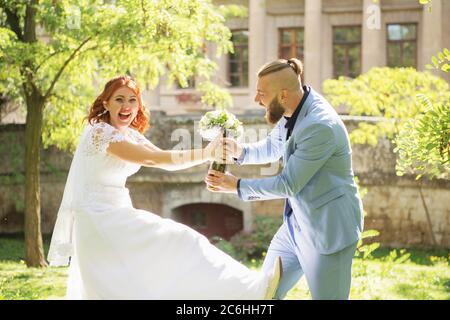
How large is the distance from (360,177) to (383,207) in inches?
32.6

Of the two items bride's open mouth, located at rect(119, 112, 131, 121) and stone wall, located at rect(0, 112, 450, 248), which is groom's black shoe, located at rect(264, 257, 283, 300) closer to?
bride's open mouth, located at rect(119, 112, 131, 121)

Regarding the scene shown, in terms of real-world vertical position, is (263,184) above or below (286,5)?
below

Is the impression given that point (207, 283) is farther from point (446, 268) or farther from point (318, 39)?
point (318, 39)

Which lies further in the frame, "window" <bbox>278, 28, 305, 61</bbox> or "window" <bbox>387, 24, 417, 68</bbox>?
"window" <bbox>278, 28, 305, 61</bbox>

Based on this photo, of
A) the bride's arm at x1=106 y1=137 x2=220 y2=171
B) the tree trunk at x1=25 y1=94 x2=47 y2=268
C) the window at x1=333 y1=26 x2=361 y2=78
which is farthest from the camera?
the window at x1=333 y1=26 x2=361 y2=78

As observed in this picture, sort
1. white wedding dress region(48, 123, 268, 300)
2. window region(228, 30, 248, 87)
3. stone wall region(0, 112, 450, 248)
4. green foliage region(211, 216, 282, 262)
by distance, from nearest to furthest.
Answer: white wedding dress region(48, 123, 268, 300), green foliage region(211, 216, 282, 262), stone wall region(0, 112, 450, 248), window region(228, 30, 248, 87)

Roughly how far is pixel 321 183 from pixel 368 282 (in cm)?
497

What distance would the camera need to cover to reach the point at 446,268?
11.5 m

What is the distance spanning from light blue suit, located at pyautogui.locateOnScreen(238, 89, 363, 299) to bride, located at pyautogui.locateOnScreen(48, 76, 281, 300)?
268mm

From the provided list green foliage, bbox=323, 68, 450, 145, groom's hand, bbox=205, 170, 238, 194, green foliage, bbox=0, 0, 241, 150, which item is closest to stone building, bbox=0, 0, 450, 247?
green foliage, bbox=323, 68, 450, 145

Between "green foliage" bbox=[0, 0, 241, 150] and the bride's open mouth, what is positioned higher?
"green foliage" bbox=[0, 0, 241, 150]

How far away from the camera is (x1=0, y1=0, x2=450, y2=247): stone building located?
14.3 metres

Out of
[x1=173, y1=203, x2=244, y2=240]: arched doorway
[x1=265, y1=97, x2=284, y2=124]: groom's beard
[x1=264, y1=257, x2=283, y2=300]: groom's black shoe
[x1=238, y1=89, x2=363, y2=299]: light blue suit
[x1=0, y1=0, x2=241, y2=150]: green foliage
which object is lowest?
[x1=173, y1=203, x2=244, y2=240]: arched doorway
